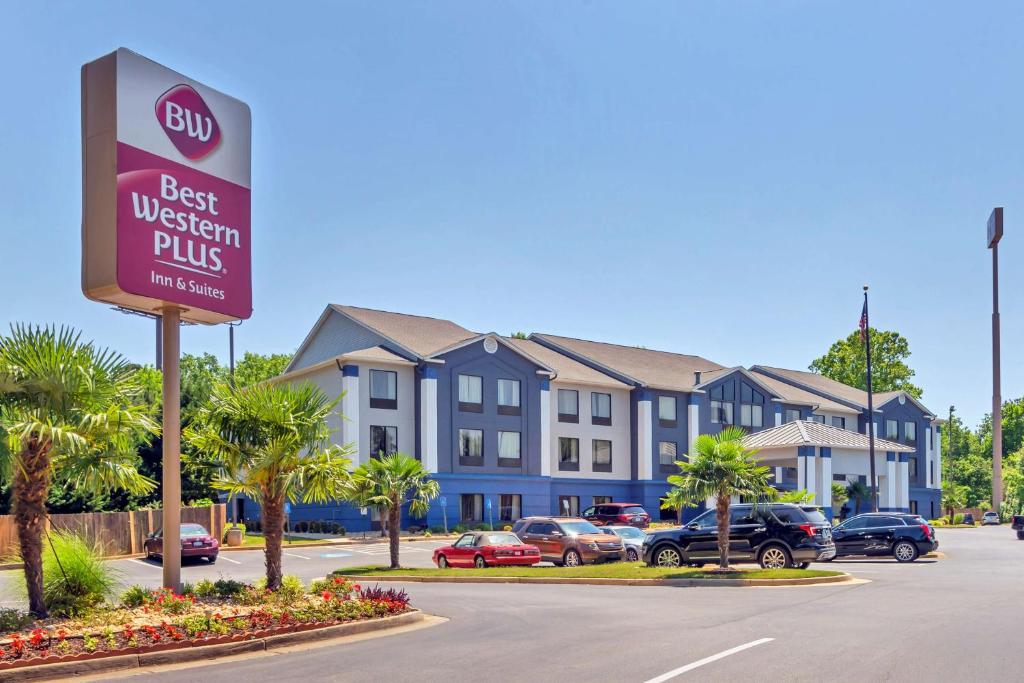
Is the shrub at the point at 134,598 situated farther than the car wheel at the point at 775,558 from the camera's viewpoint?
No

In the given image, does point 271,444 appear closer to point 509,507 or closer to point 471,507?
point 471,507

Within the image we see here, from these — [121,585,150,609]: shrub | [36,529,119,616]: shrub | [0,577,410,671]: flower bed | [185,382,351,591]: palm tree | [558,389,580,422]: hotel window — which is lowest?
[0,577,410,671]: flower bed

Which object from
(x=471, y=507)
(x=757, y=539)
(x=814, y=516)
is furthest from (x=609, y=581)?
(x=471, y=507)

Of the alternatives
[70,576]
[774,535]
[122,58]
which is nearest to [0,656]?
[70,576]

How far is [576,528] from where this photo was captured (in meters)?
31.7

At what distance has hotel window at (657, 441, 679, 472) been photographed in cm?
6371

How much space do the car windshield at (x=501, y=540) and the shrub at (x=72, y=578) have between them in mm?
15575

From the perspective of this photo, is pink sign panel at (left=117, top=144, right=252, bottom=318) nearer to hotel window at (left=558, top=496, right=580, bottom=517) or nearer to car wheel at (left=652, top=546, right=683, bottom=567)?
car wheel at (left=652, top=546, right=683, bottom=567)

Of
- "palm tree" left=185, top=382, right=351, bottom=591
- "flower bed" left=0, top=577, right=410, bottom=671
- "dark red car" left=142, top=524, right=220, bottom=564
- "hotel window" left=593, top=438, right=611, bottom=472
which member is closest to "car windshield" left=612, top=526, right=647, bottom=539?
"dark red car" left=142, top=524, right=220, bottom=564

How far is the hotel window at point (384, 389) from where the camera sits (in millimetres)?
52244

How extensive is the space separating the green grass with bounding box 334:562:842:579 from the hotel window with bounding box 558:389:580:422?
31860 mm

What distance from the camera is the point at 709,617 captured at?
53.8 feet

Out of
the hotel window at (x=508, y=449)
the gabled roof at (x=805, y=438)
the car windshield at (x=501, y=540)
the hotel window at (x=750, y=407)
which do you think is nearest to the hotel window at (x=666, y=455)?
the hotel window at (x=750, y=407)

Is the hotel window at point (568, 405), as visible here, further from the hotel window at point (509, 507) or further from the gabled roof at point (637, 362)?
the hotel window at point (509, 507)
